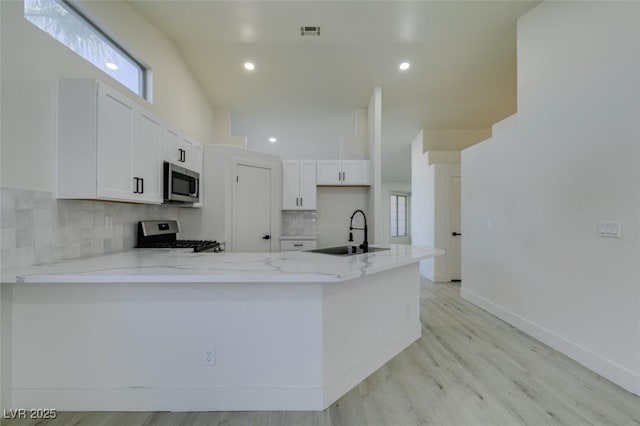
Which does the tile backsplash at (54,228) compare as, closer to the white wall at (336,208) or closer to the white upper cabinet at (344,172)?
the white upper cabinet at (344,172)

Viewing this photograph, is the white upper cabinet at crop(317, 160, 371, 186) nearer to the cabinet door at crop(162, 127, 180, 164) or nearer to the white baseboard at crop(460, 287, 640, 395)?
the cabinet door at crop(162, 127, 180, 164)

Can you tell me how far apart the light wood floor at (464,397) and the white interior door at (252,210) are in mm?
2473

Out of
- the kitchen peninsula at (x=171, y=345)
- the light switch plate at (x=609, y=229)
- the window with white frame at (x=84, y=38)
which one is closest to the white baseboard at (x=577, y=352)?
the light switch plate at (x=609, y=229)

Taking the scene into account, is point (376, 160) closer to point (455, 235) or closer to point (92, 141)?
point (455, 235)

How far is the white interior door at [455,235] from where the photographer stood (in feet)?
16.9

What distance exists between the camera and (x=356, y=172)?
4531 mm

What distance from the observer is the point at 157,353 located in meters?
1.69

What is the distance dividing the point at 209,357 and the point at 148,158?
71.3 inches

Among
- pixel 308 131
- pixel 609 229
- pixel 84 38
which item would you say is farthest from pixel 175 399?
pixel 308 131

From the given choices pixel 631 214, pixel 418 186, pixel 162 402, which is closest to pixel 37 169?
pixel 162 402

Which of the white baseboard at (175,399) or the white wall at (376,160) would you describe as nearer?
the white baseboard at (175,399)

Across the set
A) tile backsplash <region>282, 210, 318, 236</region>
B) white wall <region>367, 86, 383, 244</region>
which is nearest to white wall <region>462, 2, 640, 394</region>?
white wall <region>367, 86, 383, 244</region>

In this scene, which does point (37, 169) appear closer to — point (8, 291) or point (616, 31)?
point (8, 291)

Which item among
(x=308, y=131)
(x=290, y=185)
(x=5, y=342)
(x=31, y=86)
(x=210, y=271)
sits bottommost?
(x=5, y=342)
